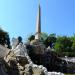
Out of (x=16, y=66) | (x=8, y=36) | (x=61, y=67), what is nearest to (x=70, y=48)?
(x=8, y=36)

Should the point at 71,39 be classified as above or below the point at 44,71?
above

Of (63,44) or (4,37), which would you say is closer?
(4,37)

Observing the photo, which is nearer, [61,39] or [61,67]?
[61,67]

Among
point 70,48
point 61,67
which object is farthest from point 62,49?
point 61,67

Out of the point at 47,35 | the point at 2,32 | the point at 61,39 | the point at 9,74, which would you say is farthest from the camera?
the point at 47,35

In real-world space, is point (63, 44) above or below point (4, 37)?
below

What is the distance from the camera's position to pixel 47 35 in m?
95.9

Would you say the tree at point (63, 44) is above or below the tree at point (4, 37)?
below

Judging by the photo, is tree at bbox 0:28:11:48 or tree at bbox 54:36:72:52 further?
tree at bbox 54:36:72:52

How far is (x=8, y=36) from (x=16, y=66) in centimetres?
4576

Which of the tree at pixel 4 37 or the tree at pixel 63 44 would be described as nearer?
the tree at pixel 4 37

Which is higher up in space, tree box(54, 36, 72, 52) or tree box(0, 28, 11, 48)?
tree box(0, 28, 11, 48)

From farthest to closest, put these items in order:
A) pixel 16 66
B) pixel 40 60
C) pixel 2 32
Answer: pixel 2 32 → pixel 40 60 → pixel 16 66

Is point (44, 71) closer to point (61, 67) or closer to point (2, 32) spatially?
point (61, 67)
